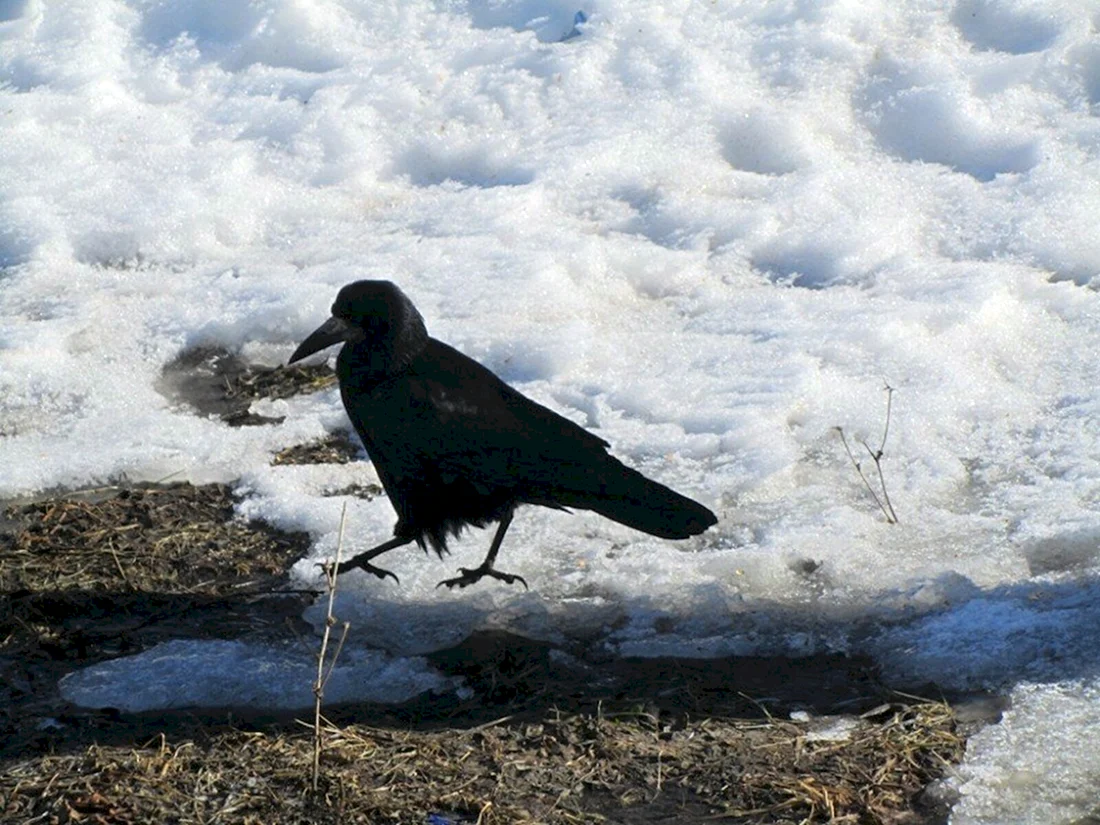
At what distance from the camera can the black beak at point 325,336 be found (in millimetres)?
4555

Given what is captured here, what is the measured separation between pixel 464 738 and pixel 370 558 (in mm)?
1065

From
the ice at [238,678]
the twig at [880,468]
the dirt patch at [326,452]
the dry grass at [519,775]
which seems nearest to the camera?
the dry grass at [519,775]

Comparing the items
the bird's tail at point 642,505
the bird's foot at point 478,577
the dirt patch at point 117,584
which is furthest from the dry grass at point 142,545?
the bird's tail at point 642,505

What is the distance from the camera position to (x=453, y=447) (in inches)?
178

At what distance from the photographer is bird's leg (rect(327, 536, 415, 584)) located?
182 inches

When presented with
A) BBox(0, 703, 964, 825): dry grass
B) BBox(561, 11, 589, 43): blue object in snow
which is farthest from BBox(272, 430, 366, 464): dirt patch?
BBox(561, 11, 589, 43): blue object in snow

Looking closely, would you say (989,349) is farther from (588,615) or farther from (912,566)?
(588,615)

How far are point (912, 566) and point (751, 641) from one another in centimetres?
65

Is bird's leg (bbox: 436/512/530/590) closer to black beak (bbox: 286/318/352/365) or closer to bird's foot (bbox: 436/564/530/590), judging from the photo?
bird's foot (bbox: 436/564/530/590)

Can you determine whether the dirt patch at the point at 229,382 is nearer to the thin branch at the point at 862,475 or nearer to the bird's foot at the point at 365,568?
the bird's foot at the point at 365,568

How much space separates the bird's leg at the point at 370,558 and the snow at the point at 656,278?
8 cm

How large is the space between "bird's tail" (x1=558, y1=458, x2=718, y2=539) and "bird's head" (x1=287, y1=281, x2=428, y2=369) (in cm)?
74

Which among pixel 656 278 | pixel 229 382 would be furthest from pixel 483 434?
pixel 656 278

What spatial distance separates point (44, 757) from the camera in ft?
11.6
